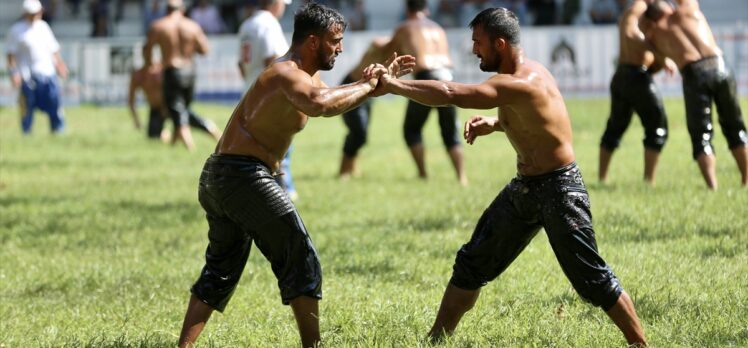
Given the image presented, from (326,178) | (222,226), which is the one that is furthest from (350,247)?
(326,178)

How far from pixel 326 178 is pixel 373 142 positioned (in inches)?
178

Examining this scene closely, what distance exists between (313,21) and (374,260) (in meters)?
3.04

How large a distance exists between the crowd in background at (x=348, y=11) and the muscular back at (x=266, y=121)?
17.9m

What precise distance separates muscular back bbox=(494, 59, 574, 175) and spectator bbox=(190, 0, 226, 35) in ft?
75.7

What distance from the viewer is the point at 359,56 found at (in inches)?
941

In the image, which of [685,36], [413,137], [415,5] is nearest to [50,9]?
[413,137]

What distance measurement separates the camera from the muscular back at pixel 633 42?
11.0 m

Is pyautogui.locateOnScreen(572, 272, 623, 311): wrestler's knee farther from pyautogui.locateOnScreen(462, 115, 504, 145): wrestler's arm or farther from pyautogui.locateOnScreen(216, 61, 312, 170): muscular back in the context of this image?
pyautogui.locateOnScreen(216, 61, 312, 170): muscular back

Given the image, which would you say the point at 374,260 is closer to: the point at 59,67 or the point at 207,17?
the point at 59,67

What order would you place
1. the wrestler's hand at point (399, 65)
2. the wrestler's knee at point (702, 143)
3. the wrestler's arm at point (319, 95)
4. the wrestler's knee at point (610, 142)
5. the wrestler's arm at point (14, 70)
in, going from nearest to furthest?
the wrestler's arm at point (319, 95), the wrestler's hand at point (399, 65), the wrestler's knee at point (702, 143), the wrestler's knee at point (610, 142), the wrestler's arm at point (14, 70)

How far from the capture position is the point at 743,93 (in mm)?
22047

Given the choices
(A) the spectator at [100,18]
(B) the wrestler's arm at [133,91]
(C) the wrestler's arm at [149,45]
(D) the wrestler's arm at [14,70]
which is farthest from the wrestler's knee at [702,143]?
(A) the spectator at [100,18]

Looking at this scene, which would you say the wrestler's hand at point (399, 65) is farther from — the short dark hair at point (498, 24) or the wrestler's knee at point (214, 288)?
the wrestler's knee at point (214, 288)

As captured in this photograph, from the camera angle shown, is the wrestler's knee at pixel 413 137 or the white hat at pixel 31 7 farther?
the white hat at pixel 31 7
